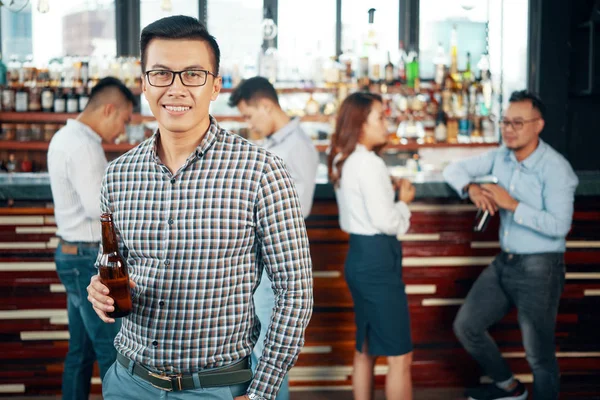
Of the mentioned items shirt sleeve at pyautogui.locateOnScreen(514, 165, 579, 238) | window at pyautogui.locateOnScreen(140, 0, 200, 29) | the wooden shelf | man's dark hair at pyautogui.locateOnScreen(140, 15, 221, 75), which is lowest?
shirt sleeve at pyautogui.locateOnScreen(514, 165, 579, 238)

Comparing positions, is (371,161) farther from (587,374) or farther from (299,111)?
(299,111)

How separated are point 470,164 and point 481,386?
119cm

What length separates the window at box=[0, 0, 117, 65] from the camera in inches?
272

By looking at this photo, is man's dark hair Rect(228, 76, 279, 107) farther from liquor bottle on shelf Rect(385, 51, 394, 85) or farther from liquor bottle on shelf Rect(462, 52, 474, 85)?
liquor bottle on shelf Rect(462, 52, 474, 85)

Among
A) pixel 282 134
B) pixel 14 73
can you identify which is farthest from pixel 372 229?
pixel 14 73

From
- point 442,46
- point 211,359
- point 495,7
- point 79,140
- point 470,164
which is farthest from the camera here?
point 442,46

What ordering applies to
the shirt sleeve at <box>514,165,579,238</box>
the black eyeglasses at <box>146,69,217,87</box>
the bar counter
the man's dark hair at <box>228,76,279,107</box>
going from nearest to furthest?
the black eyeglasses at <box>146,69,217,87</box>, the shirt sleeve at <box>514,165,579,238</box>, the man's dark hair at <box>228,76,279,107</box>, the bar counter

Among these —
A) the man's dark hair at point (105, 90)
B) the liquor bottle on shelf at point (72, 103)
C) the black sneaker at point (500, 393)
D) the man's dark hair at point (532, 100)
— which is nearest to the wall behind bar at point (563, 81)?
the man's dark hair at point (532, 100)

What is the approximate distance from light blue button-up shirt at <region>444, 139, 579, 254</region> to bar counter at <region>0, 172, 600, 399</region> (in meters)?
0.41

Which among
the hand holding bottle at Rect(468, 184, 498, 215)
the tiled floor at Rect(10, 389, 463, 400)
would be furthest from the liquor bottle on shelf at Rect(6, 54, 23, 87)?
the hand holding bottle at Rect(468, 184, 498, 215)

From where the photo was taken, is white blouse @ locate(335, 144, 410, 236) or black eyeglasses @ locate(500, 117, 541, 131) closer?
white blouse @ locate(335, 144, 410, 236)

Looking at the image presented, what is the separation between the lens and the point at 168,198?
157 cm

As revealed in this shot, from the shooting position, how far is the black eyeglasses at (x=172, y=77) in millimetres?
1520

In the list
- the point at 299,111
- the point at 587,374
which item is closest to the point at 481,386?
the point at 587,374
